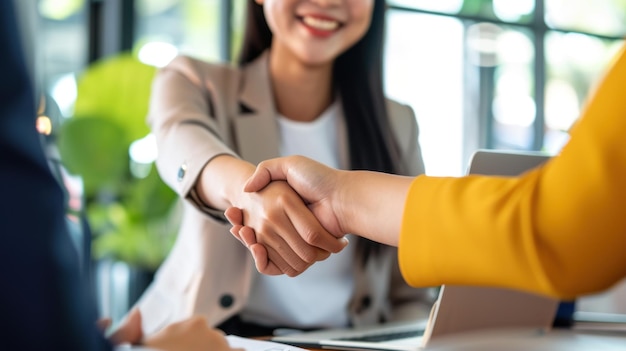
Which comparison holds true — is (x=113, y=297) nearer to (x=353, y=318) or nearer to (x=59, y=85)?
(x=59, y=85)

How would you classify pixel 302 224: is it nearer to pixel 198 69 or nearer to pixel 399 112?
pixel 198 69

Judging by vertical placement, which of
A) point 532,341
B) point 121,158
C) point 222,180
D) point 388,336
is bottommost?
point 121,158

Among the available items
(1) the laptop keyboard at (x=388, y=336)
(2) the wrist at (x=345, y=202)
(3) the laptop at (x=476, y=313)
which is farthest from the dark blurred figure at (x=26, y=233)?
(1) the laptop keyboard at (x=388, y=336)

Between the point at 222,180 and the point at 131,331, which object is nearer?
the point at 131,331

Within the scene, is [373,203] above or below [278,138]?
above

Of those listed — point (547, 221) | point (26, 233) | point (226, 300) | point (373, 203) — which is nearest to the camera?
point (26, 233)

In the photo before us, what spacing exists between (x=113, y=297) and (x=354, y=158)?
288 centimetres

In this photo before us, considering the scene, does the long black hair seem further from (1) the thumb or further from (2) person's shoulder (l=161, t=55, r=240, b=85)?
(1) the thumb

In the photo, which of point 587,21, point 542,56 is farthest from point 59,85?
point 587,21

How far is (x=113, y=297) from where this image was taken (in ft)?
14.5

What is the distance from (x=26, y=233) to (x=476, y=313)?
0.91 metres

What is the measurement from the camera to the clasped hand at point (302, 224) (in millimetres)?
1222

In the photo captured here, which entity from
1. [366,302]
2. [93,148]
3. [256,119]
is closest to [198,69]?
[256,119]

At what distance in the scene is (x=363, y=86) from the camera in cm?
201
